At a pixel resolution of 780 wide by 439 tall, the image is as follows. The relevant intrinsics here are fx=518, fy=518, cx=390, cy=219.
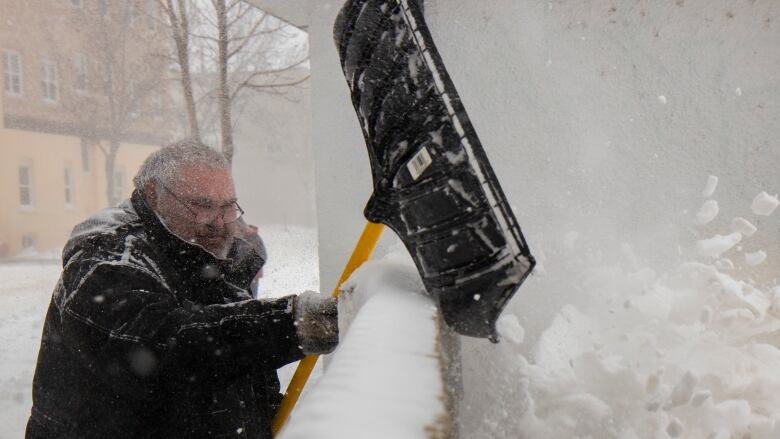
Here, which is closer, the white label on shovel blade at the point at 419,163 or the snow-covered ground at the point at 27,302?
the white label on shovel blade at the point at 419,163

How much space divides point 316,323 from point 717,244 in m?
2.09

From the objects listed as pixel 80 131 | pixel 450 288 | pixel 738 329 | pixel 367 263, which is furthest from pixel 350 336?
pixel 80 131

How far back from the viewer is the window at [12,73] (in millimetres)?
15969

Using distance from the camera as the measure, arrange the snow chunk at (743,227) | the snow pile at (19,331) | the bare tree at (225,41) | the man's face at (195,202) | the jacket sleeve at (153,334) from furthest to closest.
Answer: the bare tree at (225,41), the snow pile at (19,331), the snow chunk at (743,227), the man's face at (195,202), the jacket sleeve at (153,334)

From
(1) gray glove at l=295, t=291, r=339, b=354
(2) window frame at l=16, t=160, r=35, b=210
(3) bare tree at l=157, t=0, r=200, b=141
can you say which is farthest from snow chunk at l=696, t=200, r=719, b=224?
(2) window frame at l=16, t=160, r=35, b=210

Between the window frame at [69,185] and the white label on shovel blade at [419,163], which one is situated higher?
the white label on shovel blade at [419,163]

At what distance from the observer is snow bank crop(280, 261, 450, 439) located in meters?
0.84

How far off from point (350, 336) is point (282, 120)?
27.1 meters

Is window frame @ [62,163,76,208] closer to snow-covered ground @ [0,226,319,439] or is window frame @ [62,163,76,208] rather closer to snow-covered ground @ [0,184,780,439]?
snow-covered ground @ [0,226,319,439]

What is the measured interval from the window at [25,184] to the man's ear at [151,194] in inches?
722

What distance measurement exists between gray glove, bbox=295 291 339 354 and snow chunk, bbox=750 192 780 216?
6.74 ft

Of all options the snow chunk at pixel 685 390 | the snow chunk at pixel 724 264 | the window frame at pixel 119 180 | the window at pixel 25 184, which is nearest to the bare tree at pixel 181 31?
the snow chunk at pixel 724 264

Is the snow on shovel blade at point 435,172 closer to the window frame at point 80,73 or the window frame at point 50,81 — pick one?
the window frame at point 80,73

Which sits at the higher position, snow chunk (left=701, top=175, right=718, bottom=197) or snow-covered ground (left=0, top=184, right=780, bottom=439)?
snow chunk (left=701, top=175, right=718, bottom=197)
